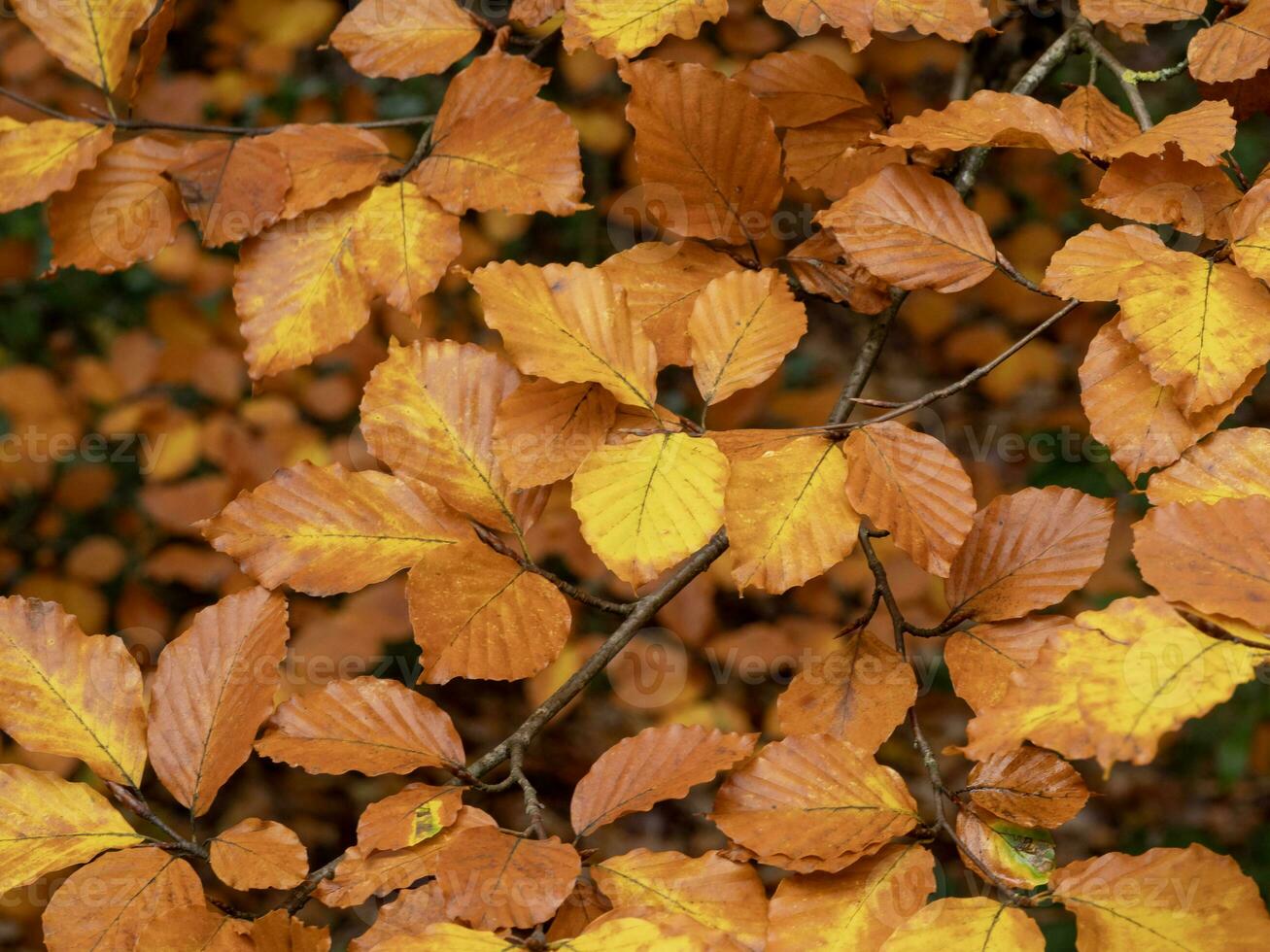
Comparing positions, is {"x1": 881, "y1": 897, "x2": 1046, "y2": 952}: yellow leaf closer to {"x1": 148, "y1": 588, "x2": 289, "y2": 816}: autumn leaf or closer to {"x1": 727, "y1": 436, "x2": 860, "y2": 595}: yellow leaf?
{"x1": 727, "y1": 436, "x2": 860, "y2": 595}: yellow leaf

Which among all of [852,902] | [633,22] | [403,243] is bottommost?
[852,902]

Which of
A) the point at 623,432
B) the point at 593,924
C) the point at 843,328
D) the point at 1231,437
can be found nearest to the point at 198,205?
the point at 623,432

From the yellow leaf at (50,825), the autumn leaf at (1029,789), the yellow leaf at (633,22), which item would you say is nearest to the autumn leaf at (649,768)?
the autumn leaf at (1029,789)

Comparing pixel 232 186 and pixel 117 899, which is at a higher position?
pixel 232 186

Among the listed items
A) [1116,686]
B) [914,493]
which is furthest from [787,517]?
[1116,686]

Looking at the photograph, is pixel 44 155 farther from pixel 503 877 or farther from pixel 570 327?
pixel 503 877

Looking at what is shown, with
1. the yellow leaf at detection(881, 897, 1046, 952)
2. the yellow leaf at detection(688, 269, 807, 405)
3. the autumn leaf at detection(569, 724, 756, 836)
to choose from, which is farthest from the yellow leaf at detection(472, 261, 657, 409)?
the yellow leaf at detection(881, 897, 1046, 952)
